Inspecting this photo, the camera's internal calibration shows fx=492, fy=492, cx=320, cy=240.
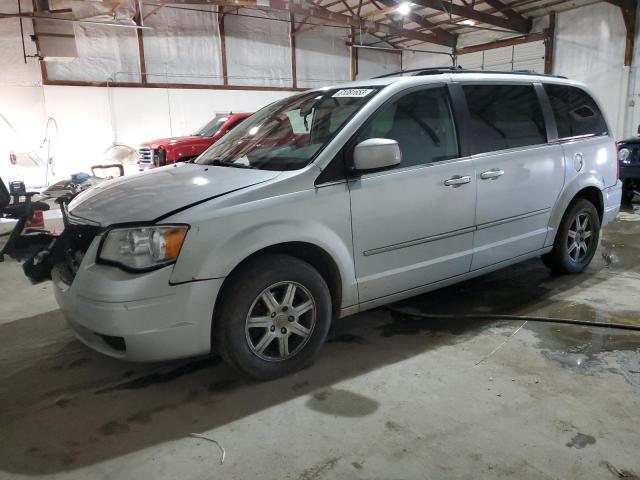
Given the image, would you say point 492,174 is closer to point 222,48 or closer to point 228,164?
point 228,164

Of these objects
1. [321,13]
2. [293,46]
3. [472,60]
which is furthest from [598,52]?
[293,46]

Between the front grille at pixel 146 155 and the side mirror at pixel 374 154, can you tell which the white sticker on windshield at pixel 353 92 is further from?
the front grille at pixel 146 155

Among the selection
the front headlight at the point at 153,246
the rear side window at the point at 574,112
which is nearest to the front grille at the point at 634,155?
the rear side window at the point at 574,112

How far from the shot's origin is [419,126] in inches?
118

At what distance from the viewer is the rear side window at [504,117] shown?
3203 millimetres

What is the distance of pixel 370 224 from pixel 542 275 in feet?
7.44

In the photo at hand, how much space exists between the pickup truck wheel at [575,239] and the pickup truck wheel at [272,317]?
2.28m

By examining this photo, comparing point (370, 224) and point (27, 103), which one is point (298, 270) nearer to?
point (370, 224)

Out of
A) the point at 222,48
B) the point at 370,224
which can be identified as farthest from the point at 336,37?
the point at 370,224

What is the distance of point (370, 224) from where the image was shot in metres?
2.71

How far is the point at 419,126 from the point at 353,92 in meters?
0.45

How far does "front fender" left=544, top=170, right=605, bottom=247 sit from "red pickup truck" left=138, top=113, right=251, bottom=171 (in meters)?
6.58

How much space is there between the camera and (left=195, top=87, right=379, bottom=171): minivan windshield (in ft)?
9.03

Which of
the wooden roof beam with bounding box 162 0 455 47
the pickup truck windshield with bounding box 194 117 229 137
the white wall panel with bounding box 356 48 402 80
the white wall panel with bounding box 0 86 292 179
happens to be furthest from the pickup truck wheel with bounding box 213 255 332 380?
the white wall panel with bounding box 356 48 402 80
